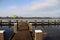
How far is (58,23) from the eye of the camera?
167ft

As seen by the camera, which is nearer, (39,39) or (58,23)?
(39,39)

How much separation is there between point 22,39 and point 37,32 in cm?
571

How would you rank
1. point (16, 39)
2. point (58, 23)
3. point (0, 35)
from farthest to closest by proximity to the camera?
point (58, 23)
point (16, 39)
point (0, 35)

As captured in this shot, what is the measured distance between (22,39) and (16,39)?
619 mm

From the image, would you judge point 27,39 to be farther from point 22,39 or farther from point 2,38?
point 2,38

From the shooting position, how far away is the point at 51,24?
49.4 metres

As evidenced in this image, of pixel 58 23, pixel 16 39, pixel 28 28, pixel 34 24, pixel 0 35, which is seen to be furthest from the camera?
pixel 58 23

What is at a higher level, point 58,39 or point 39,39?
point 39,39

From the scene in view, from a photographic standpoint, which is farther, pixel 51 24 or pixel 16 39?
pixel 51 24

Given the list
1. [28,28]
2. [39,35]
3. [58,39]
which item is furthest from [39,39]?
[58,39]

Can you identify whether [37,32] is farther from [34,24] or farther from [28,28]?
[34,24]

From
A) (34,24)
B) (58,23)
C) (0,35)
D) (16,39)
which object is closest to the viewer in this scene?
(0,35)

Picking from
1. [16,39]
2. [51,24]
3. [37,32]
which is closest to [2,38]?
[37,32]

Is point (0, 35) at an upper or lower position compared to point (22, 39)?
upper
